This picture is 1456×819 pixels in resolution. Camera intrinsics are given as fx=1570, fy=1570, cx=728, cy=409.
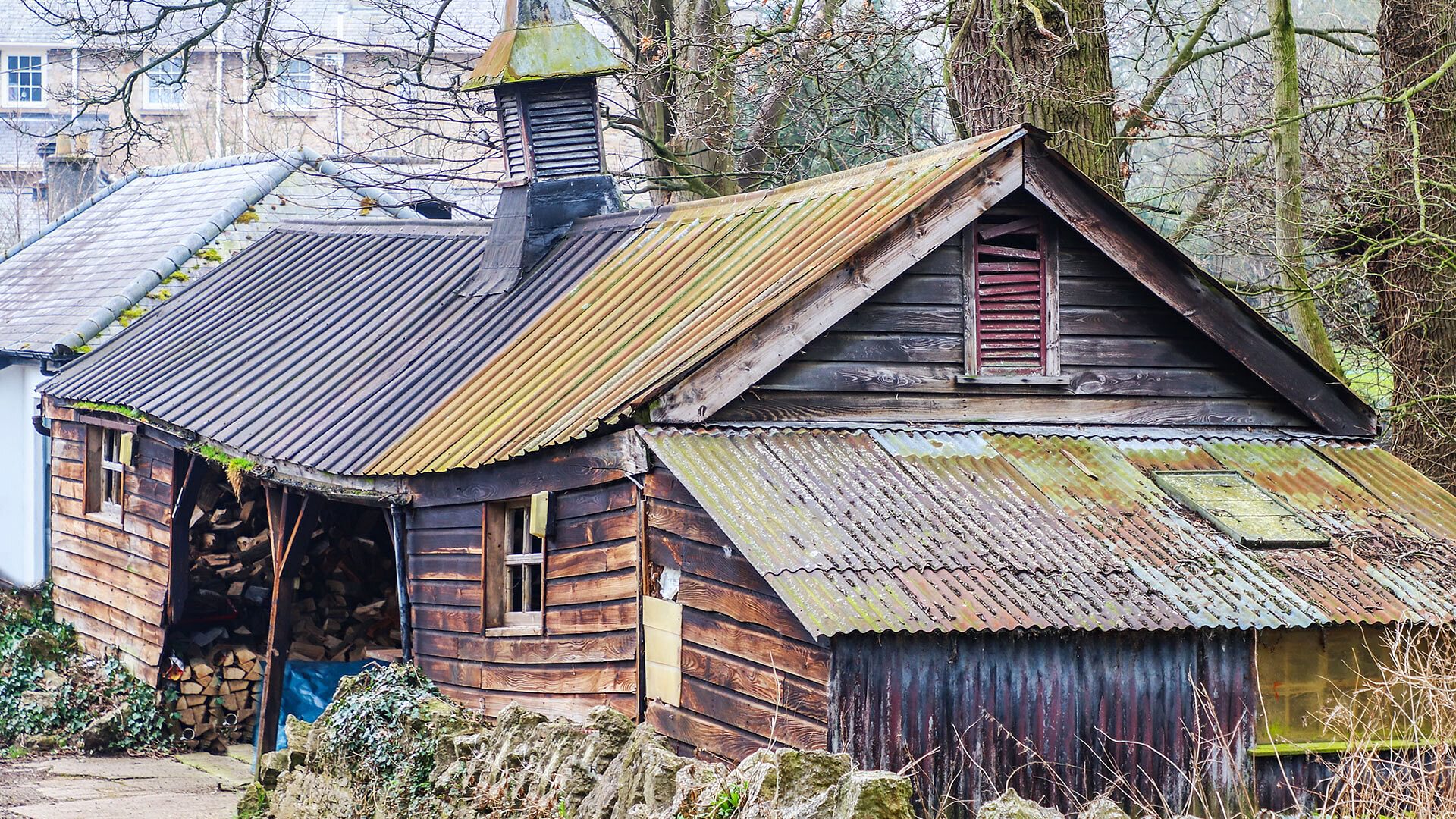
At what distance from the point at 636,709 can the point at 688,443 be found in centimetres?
179

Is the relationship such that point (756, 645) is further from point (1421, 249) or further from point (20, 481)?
point (20, 481)

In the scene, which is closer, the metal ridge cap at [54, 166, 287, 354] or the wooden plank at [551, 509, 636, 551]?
the wooden plank at [551, 509, 636, 551]

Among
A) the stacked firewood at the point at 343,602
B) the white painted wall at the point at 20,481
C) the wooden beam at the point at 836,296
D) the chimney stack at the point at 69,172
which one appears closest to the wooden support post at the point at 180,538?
the stacked firewood at the point at 343,602

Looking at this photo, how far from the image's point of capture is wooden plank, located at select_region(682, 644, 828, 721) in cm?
807

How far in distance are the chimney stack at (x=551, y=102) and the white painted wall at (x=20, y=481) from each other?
7644mm

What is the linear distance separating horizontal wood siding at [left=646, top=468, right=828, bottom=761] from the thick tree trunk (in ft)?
21.3

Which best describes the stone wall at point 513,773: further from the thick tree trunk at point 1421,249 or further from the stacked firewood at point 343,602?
the thick tree trunk at point 1421,249

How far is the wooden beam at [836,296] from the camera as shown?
9.38 metres

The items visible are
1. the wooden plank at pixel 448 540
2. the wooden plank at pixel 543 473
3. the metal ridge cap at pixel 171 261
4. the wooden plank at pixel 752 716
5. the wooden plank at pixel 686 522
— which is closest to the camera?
the wooden plank at pixel 752 716

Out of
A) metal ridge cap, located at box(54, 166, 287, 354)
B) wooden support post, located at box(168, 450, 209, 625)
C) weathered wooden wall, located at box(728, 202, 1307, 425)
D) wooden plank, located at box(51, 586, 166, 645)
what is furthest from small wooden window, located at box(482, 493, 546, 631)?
metal ridge cap, located at box(54, 166, 287, 354)

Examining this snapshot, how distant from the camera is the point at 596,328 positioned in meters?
11.7

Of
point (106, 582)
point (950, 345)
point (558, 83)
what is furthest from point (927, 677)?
point (106, 582)

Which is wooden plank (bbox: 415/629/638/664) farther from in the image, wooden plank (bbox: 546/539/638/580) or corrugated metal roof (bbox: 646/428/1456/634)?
corrugated metal roof (bbox: 646/428/1456/634)

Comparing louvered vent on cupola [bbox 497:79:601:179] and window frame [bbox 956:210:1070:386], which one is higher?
louvered vent on cupola [bbox 497:79:601:179]
